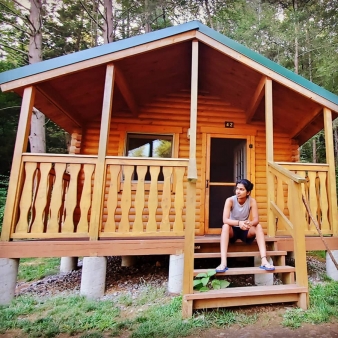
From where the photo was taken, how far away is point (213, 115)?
4.82 m

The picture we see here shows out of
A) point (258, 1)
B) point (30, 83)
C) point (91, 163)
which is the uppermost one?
point (258, 1)

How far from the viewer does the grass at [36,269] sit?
12.6 feet

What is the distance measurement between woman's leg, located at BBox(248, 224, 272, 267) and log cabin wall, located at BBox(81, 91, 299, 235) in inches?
64.6

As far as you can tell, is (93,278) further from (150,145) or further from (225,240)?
(150,145)

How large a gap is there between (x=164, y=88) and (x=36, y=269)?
13.5ft

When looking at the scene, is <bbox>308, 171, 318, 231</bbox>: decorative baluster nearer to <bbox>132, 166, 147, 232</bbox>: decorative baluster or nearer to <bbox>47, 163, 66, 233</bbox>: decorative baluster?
<bbox>132, 166, 147, 232</bbox>: decorative baluster

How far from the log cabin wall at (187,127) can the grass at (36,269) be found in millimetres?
2179

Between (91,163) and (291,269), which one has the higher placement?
(91,163)

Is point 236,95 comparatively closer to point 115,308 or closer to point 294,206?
point 294,206

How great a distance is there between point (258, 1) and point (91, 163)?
1355 cm

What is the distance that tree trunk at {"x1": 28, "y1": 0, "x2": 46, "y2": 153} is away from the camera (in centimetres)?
693

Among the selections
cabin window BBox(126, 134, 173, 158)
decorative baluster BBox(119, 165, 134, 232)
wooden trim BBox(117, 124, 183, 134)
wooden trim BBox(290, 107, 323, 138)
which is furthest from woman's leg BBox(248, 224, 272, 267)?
wooden trim BBox(117, 124, 183, 134)

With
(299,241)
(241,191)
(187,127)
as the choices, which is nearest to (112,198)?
(241,191)

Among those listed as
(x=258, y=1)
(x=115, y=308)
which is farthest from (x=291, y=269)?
(x=258, y=1)
